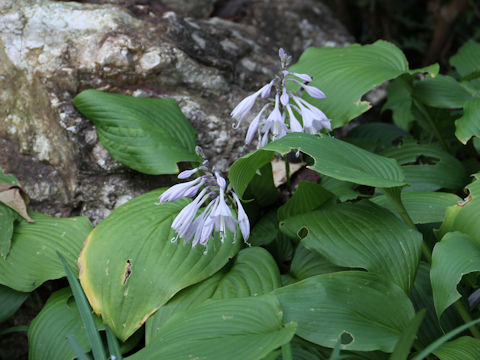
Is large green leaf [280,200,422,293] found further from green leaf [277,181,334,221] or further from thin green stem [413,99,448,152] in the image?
thin green stem [413,99,448,152]

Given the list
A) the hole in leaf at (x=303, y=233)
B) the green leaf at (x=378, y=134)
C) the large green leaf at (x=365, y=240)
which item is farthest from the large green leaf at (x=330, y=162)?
the green leaf at (x=378, y=134)

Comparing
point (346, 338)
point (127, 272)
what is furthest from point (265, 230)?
point (346, 338)

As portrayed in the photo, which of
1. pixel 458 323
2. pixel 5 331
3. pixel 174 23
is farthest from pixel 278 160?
pixel 5 331

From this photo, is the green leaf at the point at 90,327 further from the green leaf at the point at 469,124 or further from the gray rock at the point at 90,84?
the green leaf at the point at 469,124

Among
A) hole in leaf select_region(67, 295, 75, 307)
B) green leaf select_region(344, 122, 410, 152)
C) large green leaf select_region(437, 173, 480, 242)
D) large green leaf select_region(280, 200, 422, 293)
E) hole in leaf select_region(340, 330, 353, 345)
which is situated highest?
large green leaf select_region(437, 173, 480, 242)

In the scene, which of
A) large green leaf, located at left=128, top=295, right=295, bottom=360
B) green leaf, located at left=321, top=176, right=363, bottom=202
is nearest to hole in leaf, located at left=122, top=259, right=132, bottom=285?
large green leaf, located at left=128, top=295, right=295, bottom=360

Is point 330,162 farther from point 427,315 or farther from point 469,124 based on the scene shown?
point 469,124
